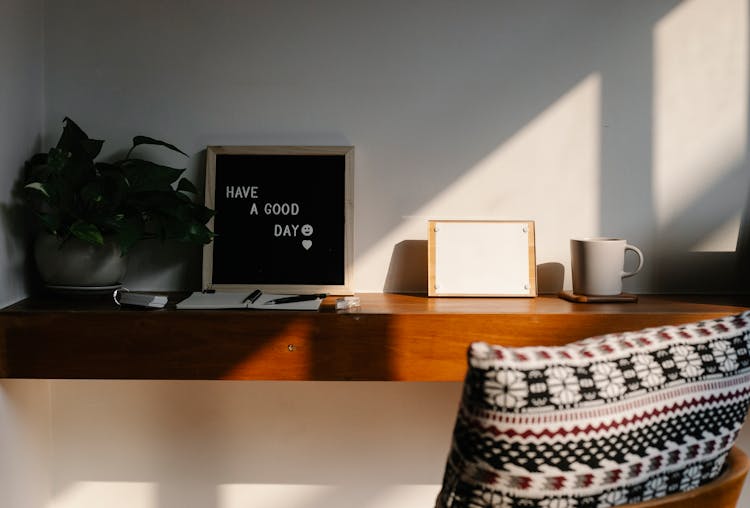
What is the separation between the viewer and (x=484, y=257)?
179 centimetres

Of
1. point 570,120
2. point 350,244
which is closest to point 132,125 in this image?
point 350,244

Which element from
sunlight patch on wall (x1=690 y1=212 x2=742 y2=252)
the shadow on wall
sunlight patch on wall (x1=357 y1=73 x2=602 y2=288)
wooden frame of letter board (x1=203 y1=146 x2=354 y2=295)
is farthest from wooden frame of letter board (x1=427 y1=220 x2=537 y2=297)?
the shadow on wall

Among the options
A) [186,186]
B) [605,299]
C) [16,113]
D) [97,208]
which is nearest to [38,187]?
[97,208]

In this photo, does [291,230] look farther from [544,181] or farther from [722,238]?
[722,238]

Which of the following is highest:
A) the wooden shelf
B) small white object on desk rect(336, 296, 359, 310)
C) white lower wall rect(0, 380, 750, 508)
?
small white object on desk rect(336, 296, 359, 310)

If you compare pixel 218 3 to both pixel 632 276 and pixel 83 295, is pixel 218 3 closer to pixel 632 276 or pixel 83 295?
pixel 83 295

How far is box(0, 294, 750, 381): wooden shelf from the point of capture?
1.48m

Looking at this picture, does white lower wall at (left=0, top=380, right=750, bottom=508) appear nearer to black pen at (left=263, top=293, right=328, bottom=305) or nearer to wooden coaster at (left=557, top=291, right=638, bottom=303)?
black pen at (left=263, top=293, right=328, bottom=305)

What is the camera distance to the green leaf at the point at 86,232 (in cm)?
156

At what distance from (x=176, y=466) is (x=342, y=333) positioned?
80cm

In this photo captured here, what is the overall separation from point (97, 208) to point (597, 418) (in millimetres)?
1328

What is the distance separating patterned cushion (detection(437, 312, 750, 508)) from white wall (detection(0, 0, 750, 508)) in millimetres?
1078

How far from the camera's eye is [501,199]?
1854 millimetres

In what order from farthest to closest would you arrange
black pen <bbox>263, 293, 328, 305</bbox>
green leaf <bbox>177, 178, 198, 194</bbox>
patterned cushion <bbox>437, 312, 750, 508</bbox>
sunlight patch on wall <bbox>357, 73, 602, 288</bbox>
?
sunlight patch on wall <bbox>357, 73, 602, 288</bbox>, green leaf <bbox>177, 178, 198, 194</bbox>, black pen <bbox>263, 293, 328, 305</bbox>, patterned cushion <bbox>437, 312, 750, 508</bbox>
